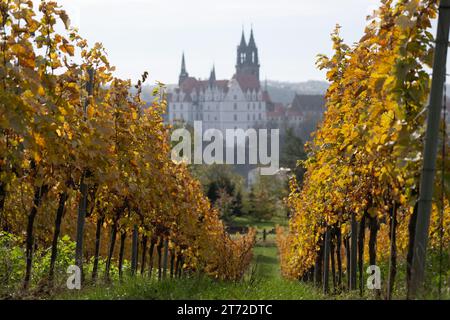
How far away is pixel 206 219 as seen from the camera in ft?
62.8

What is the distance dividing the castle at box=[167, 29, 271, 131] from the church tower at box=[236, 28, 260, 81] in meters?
14.0

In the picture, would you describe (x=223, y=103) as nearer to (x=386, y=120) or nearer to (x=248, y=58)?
(x=248, y=58)

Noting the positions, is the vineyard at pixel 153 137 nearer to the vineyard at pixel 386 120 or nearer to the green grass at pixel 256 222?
the vineyard at pixel 386 120

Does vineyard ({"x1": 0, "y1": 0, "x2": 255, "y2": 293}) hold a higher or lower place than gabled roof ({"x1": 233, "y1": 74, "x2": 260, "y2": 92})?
lower

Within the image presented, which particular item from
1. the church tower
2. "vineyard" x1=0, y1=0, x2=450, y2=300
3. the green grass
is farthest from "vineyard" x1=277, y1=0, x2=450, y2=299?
the church tower

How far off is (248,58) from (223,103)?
79.0 ft

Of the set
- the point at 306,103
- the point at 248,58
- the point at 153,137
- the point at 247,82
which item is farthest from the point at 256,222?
the point at 248,58

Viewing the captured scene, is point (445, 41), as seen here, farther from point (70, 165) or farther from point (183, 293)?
point (70, 165)

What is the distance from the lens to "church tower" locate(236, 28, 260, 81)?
180625 mm

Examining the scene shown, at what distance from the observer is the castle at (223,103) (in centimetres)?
16212

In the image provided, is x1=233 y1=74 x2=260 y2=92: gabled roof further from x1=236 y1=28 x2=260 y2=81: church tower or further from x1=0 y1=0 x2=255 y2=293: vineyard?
x1=0 y1=0 x2=255 y2=293: vineyard

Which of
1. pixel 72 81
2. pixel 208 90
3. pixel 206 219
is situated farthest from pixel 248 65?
pixel 72 81

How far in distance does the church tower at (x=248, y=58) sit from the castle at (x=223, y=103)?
14002mm
